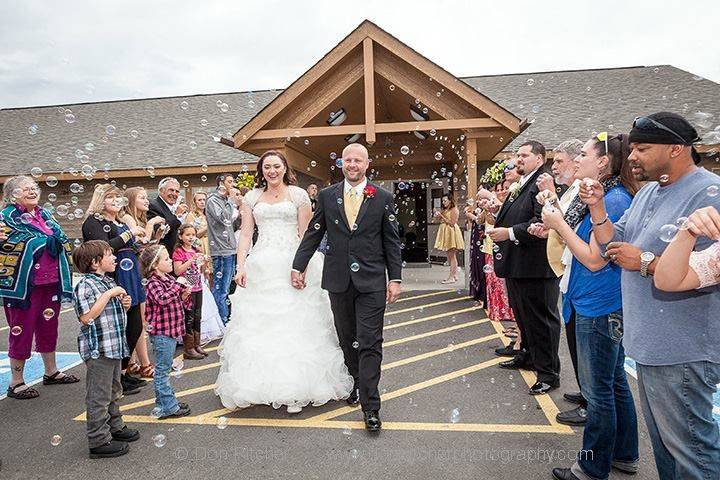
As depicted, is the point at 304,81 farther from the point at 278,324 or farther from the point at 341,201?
the point at 278,324

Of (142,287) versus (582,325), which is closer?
(582,325)

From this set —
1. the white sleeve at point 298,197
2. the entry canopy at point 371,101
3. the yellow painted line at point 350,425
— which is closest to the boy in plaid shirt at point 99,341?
the yellow painted line at point 350,425

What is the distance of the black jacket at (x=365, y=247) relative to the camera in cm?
385

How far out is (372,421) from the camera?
3643 millimetres

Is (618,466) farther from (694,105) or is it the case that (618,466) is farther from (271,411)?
(694,105)

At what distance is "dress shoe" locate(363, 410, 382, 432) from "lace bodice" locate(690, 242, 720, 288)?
101 inches

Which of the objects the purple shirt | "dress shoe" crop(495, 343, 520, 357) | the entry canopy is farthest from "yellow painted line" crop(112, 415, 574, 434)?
the entry canopy

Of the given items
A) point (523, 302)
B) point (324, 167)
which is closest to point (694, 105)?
point (324, 167)

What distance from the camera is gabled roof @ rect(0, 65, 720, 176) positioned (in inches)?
582

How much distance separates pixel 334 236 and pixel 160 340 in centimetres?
175

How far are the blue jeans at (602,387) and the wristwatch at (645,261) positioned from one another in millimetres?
792

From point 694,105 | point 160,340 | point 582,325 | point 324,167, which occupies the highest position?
point 694,105

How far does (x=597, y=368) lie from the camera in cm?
273

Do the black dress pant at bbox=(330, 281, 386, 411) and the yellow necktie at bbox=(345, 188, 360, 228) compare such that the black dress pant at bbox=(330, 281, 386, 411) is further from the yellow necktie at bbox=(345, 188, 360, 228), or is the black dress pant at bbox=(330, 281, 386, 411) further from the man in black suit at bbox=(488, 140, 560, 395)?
the man in black suit at bbox=(488, 140, 560, 395)
